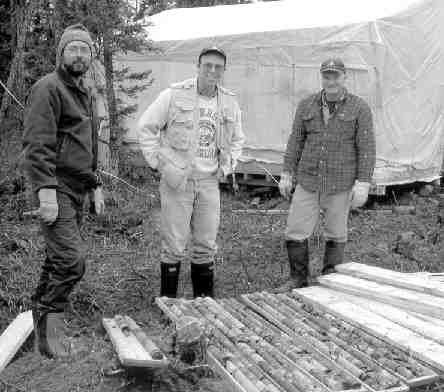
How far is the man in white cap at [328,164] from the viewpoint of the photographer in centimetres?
550

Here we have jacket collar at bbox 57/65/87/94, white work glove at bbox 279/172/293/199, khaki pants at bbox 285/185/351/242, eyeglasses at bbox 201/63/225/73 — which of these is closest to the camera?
jacket collar at bbox 57/65/87/94

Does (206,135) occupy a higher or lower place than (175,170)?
higher

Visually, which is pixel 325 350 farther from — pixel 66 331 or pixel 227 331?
pixel 66 331

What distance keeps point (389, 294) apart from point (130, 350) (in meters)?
2.28

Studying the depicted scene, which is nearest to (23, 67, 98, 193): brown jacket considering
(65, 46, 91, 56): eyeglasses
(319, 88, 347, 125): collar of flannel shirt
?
(65, 46, 91, 56): eyeglasses

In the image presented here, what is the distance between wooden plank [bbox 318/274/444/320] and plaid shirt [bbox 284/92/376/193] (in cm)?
80

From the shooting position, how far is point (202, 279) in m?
5.57

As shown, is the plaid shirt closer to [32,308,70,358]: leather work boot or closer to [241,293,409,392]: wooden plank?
[241,293,409,392]: wooden plank

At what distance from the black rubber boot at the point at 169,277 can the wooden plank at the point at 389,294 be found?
1.28 meters

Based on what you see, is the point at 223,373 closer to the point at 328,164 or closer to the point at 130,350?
the point at 130,350

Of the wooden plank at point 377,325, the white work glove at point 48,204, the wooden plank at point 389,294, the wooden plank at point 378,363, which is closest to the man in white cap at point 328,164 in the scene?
the wooden plank at point 389,294

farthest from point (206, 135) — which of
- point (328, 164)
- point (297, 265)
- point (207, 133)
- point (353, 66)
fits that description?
point (353, 66)

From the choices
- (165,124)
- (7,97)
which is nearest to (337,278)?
(165,124)

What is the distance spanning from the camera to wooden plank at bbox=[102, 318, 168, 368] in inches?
143
